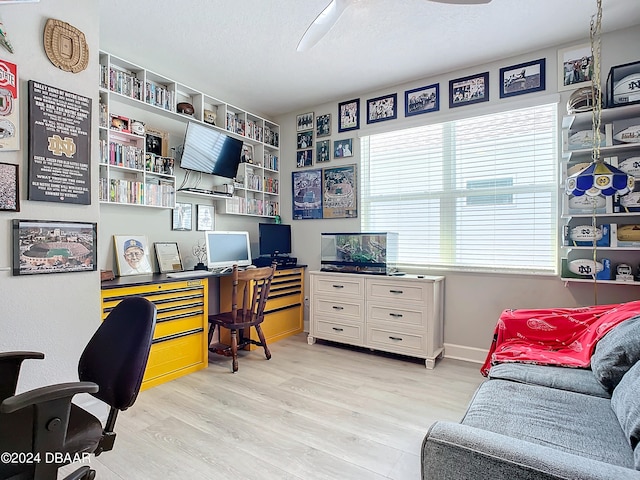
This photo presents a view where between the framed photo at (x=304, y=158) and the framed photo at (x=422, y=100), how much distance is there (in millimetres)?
1230

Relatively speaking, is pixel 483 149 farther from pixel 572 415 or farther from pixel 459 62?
pixel 572 415

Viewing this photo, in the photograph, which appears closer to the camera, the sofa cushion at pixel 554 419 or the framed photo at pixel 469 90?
the sofa cushion at pixel 554 419

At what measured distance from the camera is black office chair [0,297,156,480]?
1031 millimetres

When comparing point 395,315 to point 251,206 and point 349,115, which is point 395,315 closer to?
point 251,206

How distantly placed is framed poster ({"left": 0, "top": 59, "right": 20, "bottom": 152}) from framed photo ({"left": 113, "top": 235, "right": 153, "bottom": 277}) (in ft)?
4.20

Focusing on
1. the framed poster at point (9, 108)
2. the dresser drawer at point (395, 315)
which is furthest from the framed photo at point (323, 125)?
the framed poster at point (9, 108)

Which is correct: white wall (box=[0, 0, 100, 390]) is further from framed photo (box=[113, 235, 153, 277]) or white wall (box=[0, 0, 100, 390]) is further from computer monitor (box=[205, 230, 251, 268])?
computer monitor (box=[205, 230, 251, 268])

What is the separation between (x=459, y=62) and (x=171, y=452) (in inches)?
145

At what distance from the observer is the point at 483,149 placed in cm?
328

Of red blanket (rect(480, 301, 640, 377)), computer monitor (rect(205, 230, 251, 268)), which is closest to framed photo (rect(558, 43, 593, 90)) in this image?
red blanket (rect(480, 301, 640, 377))

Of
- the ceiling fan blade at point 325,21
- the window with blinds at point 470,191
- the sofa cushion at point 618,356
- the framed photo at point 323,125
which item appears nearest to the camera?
the sofa cushion at point 618,356

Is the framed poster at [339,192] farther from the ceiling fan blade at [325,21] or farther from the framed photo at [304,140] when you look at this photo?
the ceiling fan blade at [325,21]

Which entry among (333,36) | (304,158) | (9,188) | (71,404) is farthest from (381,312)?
(9,188)

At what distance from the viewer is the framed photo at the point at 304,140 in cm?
428
